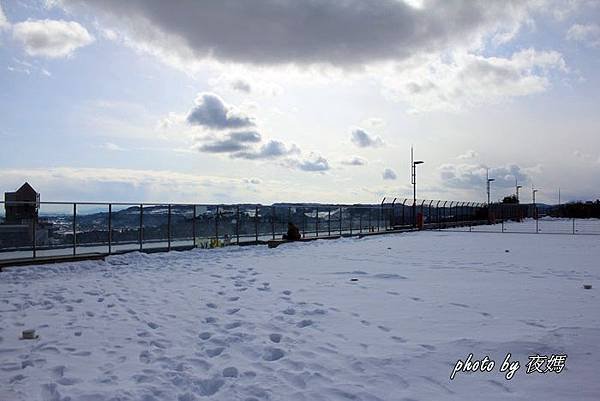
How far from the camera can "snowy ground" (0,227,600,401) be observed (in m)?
4.70

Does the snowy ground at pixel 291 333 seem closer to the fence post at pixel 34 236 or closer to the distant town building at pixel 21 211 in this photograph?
the fence post at pixel 34 236

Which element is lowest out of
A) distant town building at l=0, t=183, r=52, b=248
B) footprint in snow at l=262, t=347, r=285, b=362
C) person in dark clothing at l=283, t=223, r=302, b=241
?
footprint in snow at l=262, t=347, r=285, b=362

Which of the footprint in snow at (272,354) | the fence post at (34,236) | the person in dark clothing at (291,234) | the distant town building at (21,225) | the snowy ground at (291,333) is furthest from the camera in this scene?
Result: the person in dark clothing at (291,234)

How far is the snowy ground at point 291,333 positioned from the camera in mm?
4703

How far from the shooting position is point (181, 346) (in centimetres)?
598

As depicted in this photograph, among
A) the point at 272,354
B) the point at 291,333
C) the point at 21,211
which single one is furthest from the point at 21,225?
the point at 272,354

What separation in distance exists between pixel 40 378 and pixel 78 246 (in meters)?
10.7

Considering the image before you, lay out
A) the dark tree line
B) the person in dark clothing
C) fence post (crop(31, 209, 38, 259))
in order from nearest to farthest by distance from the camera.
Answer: fence post (crop(31, 209, 38, 259)), the person in dark clothing, the dark tree line

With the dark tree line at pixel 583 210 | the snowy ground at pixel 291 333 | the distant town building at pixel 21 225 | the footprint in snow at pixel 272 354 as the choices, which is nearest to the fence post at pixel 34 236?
the distant town building at pixel 21 225

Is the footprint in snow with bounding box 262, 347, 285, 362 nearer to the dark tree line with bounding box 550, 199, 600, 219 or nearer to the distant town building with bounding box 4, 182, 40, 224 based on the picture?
the distant town building with bounding box 4, 182, 40, 224

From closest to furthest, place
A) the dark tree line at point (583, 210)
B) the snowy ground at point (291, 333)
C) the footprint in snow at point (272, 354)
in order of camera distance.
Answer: the snowy ground at point (291, 333), the footprint in snow at point (272, 354), the dark tree line at point (583, 210)

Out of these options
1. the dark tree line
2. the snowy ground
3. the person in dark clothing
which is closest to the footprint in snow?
the snowy ground

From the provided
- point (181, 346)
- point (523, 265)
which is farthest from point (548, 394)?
point (523, 265)

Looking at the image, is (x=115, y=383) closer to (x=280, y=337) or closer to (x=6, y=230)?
(x=280, y=337)
